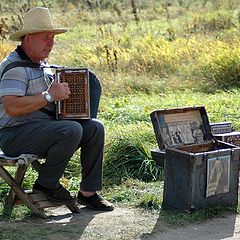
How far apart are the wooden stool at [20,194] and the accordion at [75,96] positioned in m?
0.42

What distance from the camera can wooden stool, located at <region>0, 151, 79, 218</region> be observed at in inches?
221

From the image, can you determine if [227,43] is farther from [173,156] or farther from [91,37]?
[173,156]

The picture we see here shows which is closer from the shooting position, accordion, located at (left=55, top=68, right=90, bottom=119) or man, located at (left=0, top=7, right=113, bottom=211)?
man, located at (left=0, top=7, right=113, bottom=211)

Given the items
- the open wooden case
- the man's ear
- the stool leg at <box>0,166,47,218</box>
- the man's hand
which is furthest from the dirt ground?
the man's ear

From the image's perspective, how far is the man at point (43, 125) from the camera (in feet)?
18.3

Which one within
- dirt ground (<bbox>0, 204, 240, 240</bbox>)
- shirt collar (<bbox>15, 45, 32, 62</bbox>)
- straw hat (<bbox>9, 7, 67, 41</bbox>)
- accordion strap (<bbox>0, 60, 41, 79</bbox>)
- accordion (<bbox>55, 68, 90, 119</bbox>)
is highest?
straw hat (<bbox>9, 7, 67, 41</bbox>)

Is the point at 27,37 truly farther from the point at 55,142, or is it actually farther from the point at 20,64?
the point at 55,142

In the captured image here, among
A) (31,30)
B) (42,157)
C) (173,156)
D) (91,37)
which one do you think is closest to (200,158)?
(173,156)

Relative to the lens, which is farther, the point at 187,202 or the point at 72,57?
the point at 72,57

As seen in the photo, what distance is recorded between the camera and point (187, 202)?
18.9 feet

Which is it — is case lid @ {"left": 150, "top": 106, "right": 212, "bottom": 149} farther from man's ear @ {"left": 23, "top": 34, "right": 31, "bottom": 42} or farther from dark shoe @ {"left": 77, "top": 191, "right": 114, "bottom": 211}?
man's ear @ {"left": 23, "top": 34, "right": 31, "bottom": 42}

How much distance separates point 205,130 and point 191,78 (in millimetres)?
5435

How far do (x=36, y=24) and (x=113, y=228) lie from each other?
66.0 inches

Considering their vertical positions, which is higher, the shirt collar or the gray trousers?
the shirt collar
